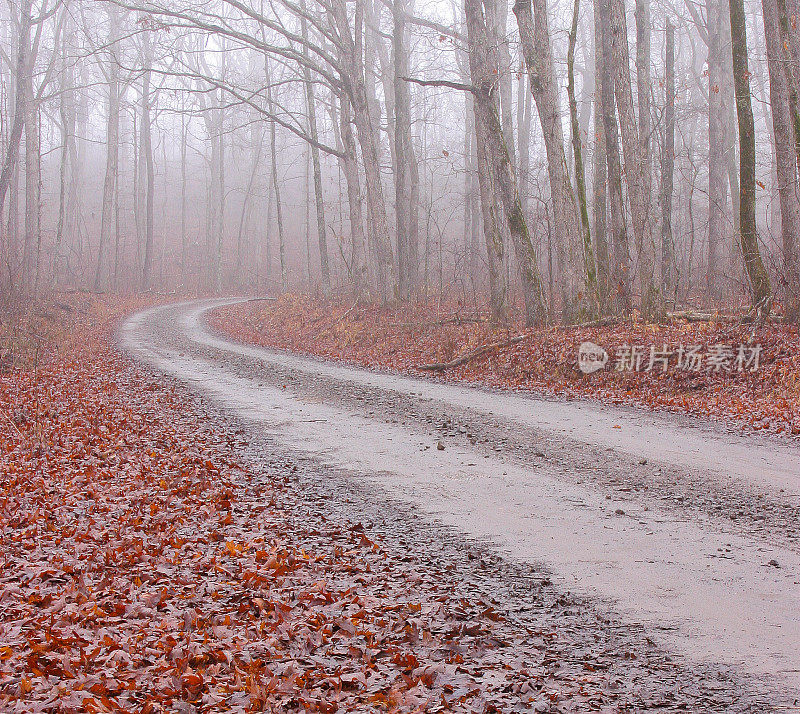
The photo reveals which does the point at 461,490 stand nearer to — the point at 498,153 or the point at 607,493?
the point at 607,493

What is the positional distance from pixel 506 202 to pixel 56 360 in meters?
11.0

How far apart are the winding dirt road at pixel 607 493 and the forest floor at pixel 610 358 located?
3.29 feet

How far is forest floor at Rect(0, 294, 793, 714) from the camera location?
300 centimetres

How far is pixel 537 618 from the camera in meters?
3.64

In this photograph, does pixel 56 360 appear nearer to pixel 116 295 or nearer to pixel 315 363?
pixel 315 363

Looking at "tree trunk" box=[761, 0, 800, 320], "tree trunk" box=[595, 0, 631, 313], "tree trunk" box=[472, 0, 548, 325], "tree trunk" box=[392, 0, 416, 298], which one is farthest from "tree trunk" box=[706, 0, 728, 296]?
"tree trunk" box=[392, 0, 416, 298]

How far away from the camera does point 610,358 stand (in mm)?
11500

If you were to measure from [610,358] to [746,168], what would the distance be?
4.43 metres

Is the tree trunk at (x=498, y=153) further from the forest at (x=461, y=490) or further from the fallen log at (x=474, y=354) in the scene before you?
the fallen log at (x=474, y=354)

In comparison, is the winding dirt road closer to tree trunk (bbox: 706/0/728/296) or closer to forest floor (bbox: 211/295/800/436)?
forest floor (bbox: 211/295/800/436)

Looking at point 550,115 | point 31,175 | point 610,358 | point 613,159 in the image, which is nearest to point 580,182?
point 613,159

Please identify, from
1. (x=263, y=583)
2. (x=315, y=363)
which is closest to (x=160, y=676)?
(x=263, y=583)

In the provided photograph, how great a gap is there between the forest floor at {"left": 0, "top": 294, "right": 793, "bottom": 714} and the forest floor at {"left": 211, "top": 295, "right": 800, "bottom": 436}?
519cm

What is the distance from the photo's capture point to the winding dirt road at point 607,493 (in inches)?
137
